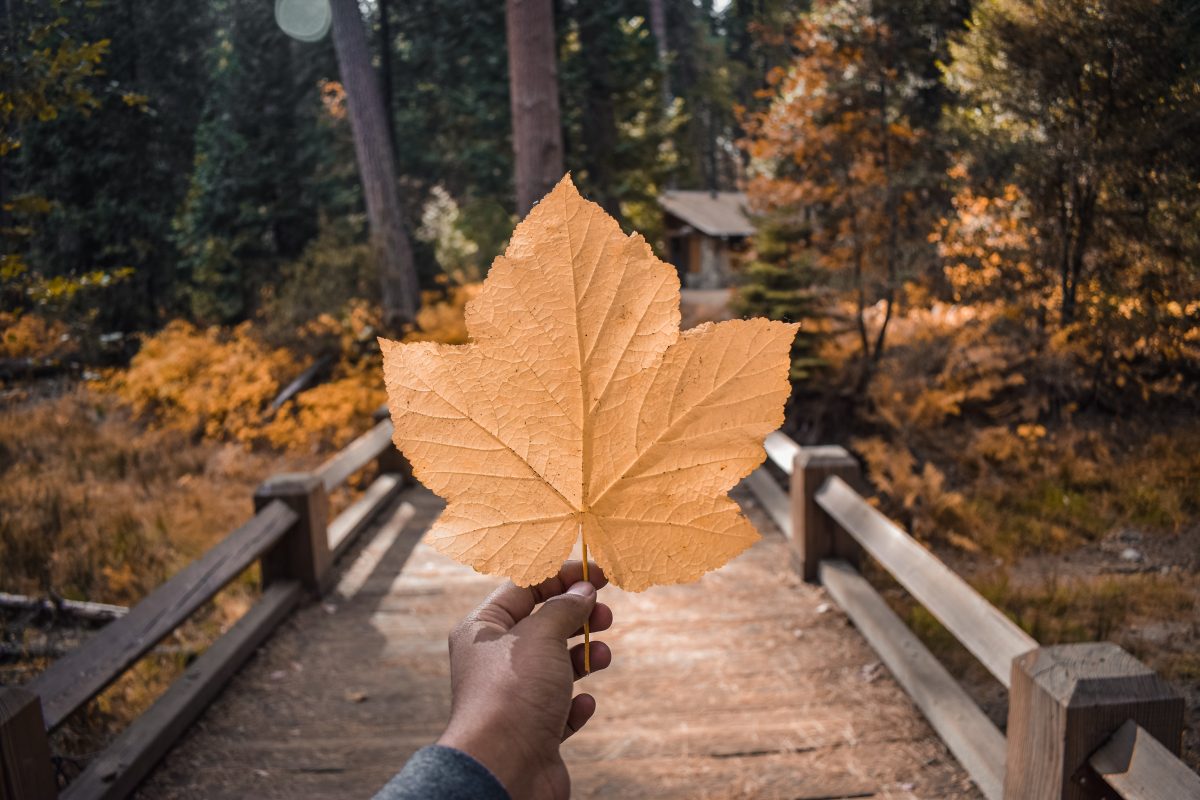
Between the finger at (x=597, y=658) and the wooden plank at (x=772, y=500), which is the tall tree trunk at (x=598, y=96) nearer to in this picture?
the wooden plank at (x=772, y=500)

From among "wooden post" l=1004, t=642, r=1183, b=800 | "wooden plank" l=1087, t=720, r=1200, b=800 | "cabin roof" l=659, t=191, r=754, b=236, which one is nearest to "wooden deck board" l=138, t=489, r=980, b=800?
"wooden post" l=1004, t=642, r=1183, b=800

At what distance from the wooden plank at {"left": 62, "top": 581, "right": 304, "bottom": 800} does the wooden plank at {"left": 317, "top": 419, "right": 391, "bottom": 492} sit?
31.6 inches

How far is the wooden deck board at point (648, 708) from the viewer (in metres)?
2.88

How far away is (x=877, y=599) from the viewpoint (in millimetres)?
3934

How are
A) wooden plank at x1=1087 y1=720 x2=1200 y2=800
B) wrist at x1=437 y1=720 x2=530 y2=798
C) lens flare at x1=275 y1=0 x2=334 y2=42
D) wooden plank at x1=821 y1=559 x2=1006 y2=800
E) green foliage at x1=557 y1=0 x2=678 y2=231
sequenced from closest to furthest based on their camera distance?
wrist at x1=437 y1=720 x2=530 y2=798
wooden plank at x1=1087 y1=720 x2=1200 y2=800
wooden plank at x1=821 y1=559 x2=1006 y2=800
lens flare at x1=275 y1=0 x2=334 y2=42
green foliage at x1=557 y1=0 x2=678 y2=231

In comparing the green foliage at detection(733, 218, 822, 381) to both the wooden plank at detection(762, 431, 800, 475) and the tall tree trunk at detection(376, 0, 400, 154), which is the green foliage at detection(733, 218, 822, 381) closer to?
the wooden plank at detection(762, 431, 800, 475)

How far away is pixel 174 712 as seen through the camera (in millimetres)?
3137

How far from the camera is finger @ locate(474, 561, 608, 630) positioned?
3.18ft

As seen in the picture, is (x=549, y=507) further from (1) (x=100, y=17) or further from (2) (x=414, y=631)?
(1) (x=100, y=17)

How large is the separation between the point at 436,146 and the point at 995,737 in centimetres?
1668

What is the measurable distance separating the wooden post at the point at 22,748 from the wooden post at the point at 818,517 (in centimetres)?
353

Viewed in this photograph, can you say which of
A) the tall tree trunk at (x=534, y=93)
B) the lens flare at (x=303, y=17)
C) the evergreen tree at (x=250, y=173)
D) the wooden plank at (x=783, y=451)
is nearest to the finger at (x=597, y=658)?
the wooden plank at (x=783, y=451)

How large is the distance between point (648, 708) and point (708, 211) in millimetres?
26641

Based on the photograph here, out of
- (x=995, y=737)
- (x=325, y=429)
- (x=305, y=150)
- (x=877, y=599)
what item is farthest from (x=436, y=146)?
(x=995, y=737)
